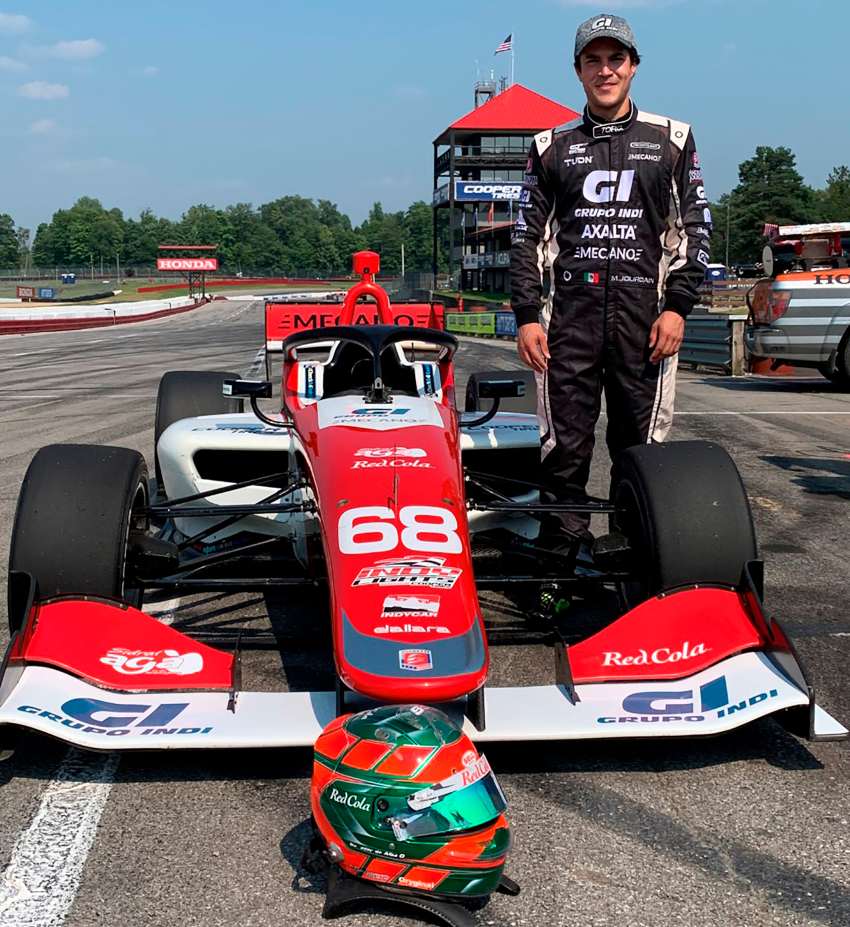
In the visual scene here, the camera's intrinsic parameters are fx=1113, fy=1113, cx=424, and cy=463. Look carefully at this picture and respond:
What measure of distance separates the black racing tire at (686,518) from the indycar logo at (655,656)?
0.99ft

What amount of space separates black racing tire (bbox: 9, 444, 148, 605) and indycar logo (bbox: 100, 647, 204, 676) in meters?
0.34

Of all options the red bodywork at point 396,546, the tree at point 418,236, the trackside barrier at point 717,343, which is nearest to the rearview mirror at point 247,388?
the red bodywork at point 396,546

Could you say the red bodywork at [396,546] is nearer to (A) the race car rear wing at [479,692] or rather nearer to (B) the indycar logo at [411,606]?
(B) the indycar logo at [411,606]

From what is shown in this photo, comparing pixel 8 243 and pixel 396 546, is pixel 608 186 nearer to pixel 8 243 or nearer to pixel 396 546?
pixel 396 546

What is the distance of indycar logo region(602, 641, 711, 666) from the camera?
129 inches

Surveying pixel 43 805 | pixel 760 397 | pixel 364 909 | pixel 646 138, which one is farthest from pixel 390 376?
pixel 760 397

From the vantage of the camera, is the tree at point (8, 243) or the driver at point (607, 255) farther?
the tree at point (8, 243)

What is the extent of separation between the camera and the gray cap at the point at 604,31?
4.29 metres

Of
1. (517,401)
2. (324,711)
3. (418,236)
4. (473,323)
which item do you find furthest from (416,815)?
(418,236)

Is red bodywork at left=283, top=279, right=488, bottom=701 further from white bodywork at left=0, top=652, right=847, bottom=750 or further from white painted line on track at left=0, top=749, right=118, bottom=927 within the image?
white painted line on track at left=0, top=749, right=118, bottom=927

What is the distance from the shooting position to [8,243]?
6339 inches

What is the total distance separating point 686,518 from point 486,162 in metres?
80.1

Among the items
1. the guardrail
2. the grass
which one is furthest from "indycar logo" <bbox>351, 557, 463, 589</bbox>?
the grass

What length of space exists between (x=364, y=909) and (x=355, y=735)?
1.20ft
